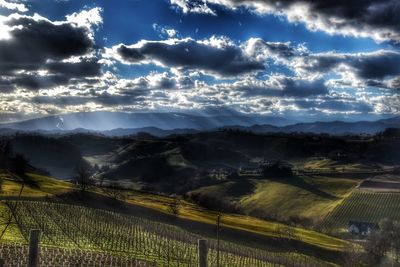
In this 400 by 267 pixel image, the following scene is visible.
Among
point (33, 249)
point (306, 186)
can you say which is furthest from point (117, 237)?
point (306, 186)

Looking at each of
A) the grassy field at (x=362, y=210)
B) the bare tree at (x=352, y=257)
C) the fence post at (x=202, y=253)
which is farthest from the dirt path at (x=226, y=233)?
the fence post at (x=202, y=253)

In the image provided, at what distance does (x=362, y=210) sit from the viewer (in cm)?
13850

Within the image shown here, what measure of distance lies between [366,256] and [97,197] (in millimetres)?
60858

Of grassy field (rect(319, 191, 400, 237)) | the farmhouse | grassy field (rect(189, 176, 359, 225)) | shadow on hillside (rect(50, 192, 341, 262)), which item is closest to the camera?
shadow on hillside (rect(50, 192, 341, 262))

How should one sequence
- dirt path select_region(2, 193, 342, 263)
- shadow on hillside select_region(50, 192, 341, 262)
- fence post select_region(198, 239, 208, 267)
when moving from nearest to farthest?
fence post select_region(198, 239, 208, 267) < dirt path select_region(2, 193, 342, 263) < shadow on hillside select_region(50, 192, 341, 262)

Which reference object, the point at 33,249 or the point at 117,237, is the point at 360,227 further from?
the point at 33,249

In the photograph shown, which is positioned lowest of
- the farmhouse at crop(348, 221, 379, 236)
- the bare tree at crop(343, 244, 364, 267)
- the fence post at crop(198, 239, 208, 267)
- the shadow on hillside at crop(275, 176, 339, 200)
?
the farmhouse at crop(348, 221, 379, 236)

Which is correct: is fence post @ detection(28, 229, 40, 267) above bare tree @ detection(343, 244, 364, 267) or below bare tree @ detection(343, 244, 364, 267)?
above

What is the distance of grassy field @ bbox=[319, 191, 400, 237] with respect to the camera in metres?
128

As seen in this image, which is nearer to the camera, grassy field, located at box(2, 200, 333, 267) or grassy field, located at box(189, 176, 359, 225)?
grassy field, located at box(2, 200, 333, 267)

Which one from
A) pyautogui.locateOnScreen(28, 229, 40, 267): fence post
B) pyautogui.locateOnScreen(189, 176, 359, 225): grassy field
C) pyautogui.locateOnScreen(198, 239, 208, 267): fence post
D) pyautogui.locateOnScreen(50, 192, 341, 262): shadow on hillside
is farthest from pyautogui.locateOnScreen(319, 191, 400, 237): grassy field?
pyautogui.locateOnScreen(28, 229, 40, 267): fence post

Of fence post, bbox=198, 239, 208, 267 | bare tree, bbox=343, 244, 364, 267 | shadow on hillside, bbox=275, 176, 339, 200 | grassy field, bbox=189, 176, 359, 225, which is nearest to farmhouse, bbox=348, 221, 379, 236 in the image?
grassy field, bbox=189, 176, 359, 225

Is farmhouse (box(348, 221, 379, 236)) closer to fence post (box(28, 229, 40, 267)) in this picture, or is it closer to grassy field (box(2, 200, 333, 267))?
grassy field (box(2, 200, 333, 267))

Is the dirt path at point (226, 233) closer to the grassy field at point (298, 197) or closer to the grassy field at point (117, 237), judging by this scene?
the grassy field at point (117, 237)
